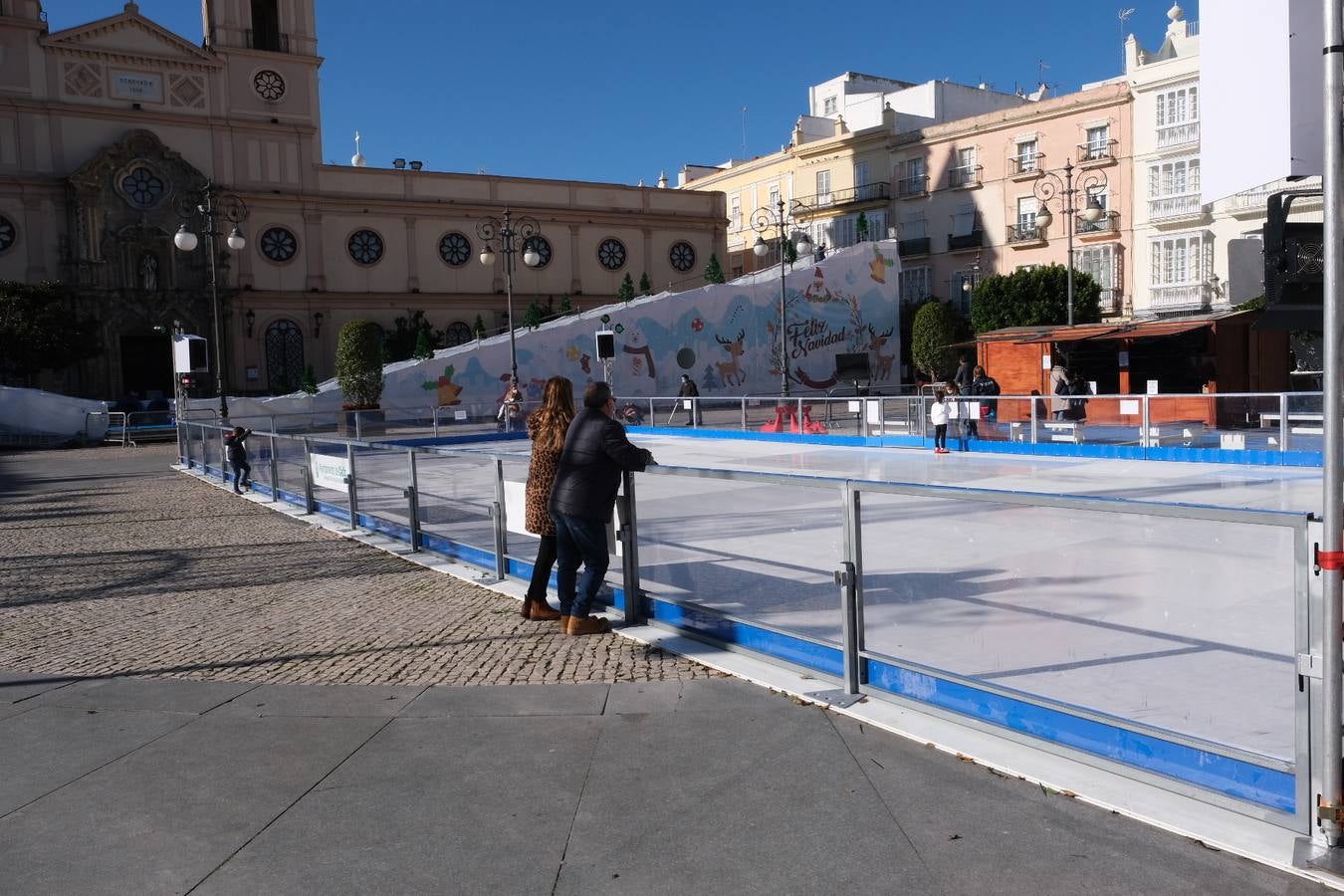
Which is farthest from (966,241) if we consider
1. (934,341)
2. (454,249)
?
(454,249)

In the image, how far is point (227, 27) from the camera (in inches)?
1874

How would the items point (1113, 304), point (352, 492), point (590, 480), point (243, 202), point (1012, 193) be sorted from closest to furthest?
1. point (590, 480)
2. point (352, 492)
3. point (1113, 304)
4. point (243, 202)
5. point (1012, 193)

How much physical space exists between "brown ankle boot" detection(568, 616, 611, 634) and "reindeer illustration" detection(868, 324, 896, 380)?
148 ft

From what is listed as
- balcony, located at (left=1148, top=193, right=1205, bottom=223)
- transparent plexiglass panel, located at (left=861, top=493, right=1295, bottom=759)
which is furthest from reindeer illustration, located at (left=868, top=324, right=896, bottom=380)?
transparent plexiglass panel, located at (left=861, top=493, right=1295, bottom=759)

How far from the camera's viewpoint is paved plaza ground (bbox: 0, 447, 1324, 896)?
11.6 feet

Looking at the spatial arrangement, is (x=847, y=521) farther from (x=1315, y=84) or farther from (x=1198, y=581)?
(x=1315, y=84)

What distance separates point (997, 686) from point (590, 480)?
2.88m

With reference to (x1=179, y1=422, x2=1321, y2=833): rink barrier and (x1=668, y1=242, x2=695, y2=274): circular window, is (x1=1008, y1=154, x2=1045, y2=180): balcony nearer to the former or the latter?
(x1=668, y1=242, x2=695, y2=274): circular window

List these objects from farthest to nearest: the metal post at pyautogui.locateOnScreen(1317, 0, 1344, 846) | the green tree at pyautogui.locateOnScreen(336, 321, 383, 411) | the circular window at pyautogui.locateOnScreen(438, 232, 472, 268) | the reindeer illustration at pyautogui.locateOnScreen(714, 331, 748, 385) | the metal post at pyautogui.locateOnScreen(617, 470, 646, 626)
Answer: the circular window at pyautogui.locateOnScreen(438, 232, 472, 268) → the reindeer illustration at pyautogui.locateOnScreen(714, 331, 748, 385) → the green tree at pyautogui.locateOnScreen(336, 321, 383, 411) → the metal post at pyautogui.locateOnScreen(617, 470, 646, 626) → the metal post at pyautogui.locateOnScreen(1317, 0, 1344, 846)

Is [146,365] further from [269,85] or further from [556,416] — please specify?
[556,416]

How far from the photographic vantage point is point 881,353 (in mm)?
51500

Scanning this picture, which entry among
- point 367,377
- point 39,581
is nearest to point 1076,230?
point 367,377

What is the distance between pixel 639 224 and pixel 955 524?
53.0 metres

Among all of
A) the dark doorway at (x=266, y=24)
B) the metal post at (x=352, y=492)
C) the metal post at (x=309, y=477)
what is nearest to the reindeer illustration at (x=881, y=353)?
the dark doorway at (x=266, y=24)
